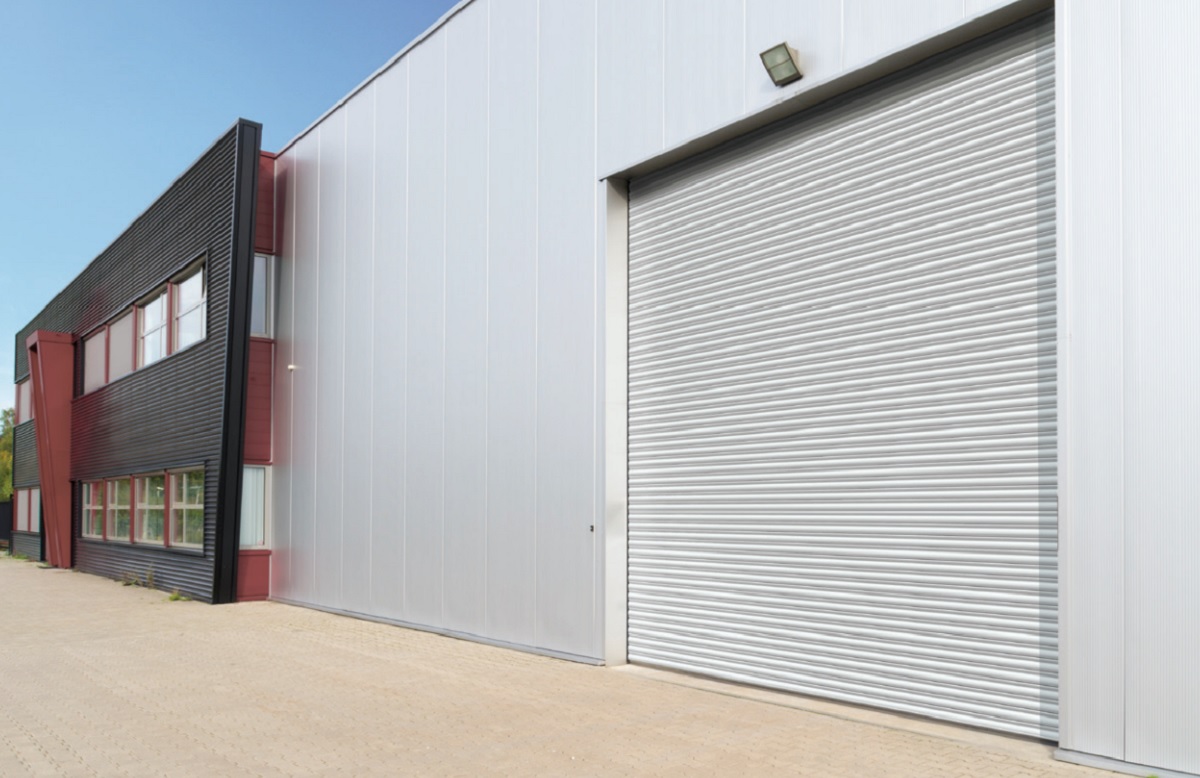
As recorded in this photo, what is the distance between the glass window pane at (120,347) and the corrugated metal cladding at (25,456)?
8.54 metres

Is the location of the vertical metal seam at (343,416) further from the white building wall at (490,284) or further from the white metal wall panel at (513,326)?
the white metal wall panel at (513,326)

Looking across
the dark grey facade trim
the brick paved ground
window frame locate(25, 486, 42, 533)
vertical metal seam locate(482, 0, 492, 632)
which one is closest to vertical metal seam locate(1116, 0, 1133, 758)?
the brick paved ground

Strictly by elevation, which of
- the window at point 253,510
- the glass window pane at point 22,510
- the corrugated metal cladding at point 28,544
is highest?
the window at point 253,510

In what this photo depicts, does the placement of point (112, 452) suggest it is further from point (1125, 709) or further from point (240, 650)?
point (1125, 709)

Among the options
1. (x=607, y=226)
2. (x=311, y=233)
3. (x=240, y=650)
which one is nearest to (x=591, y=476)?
(x=607, y=226)

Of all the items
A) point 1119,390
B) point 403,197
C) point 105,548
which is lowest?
point 105,548

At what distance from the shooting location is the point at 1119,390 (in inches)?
230

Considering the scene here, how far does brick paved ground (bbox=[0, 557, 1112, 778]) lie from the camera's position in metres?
6.11

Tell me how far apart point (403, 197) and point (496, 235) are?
2.75 meters

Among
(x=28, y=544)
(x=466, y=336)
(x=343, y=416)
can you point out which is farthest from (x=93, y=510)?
(x=466, y=336)

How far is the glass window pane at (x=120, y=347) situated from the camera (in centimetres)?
2327

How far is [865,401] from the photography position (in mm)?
7711

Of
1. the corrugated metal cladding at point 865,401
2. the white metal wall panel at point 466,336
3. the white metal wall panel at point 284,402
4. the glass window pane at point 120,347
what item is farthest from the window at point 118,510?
the corrugated metal cladding at point 865,401

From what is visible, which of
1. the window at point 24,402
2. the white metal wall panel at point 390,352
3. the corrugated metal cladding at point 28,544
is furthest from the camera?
the window at point 24,402
